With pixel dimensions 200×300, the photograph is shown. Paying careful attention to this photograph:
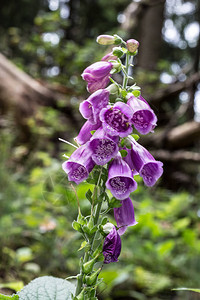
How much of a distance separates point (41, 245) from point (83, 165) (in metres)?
1.95

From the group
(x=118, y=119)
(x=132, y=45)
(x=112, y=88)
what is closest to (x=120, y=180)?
(x=118, y=119)

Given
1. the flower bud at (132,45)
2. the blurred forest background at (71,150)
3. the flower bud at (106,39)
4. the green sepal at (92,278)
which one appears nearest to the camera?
the green sepal at (92,278)

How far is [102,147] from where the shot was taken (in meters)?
0.97

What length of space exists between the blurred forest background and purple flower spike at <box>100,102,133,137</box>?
0.24 metres

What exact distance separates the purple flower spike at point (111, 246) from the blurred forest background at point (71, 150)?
8.8 inches

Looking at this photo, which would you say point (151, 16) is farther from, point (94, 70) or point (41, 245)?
point (94, 70)

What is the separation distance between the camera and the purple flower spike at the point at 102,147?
0.94 metres

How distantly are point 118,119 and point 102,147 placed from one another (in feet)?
0.30

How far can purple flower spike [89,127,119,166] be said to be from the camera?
3.09 feet

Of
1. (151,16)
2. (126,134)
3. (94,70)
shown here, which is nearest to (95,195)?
(126,134)

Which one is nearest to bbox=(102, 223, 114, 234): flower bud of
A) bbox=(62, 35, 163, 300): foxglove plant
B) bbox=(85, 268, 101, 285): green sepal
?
bbox=(62, 35, 163, 300): foxglove plant

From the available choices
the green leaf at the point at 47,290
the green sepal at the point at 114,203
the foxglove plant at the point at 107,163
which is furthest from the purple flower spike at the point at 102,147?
the green leaf at the point at 47,290

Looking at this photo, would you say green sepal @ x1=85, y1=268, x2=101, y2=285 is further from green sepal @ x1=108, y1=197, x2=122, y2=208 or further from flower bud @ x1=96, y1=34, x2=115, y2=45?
flower bud @ x1=96, y1=34, x2=115, y2=45

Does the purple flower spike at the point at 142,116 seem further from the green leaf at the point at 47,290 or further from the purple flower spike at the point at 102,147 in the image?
the green leaf at the point at 47,290
